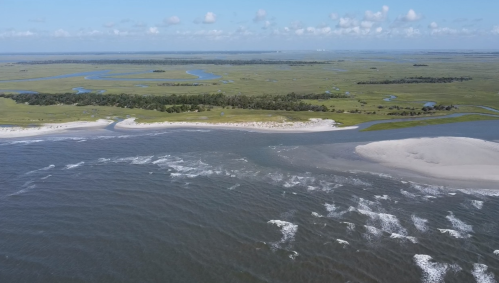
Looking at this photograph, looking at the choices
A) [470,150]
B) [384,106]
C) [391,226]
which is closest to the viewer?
[391,226]

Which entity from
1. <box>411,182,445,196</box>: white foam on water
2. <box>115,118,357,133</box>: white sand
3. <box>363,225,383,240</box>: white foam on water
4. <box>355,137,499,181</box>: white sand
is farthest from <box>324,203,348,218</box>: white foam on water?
<box>115,118,357,133</box>: white sand

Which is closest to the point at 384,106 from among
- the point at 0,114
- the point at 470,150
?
the point at 470,150

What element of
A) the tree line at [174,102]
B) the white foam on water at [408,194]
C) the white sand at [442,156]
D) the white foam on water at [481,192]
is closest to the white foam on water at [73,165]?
the white sand at [442,156]

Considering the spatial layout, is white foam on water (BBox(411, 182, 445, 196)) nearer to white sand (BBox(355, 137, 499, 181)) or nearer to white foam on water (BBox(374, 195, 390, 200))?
white sand (BBox(355, 137, 499, 181))

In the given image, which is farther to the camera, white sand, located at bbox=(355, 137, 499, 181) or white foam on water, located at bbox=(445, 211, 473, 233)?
white sand, located at bbox=(355, 137, 499, 181)

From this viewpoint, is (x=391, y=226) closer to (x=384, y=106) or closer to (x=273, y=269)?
(x=273, y=269)
